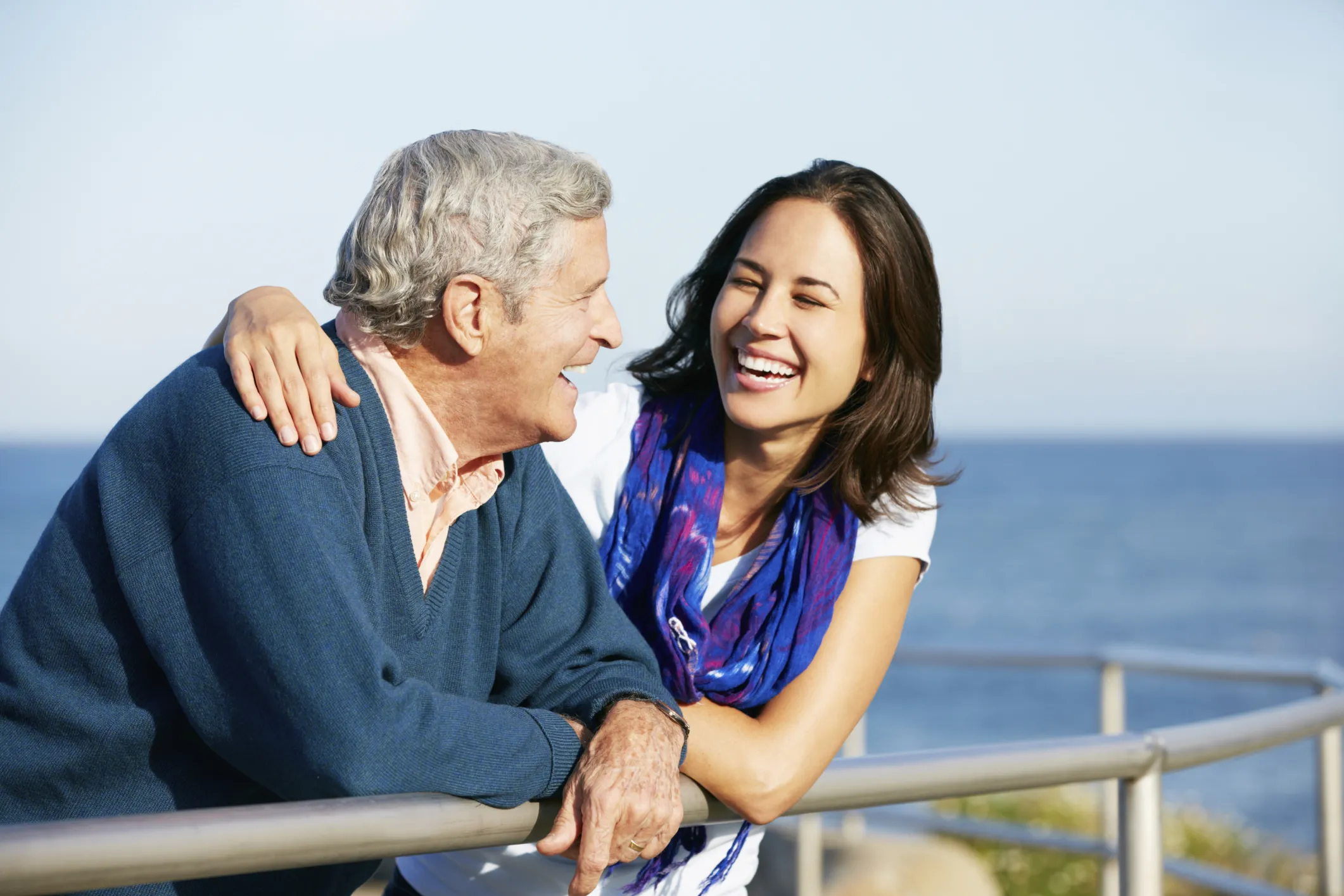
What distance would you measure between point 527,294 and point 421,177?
204mm

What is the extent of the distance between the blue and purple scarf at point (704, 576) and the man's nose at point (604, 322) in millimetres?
523

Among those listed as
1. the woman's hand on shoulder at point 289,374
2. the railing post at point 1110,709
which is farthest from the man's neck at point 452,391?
the railing post at point 1110,709

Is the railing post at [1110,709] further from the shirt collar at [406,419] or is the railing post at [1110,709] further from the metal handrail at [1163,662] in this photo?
the shirt collar at [406,419]

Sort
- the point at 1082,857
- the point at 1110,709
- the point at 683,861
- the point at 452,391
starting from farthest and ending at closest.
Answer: the point at 1082,857 → the point at 1110,709 → the point at 683,861 → the point at 452,391

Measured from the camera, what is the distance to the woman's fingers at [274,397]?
144cm

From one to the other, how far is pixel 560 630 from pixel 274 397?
0.57 meters

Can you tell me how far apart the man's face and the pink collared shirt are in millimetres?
110

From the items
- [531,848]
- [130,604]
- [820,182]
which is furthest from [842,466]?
[130,604]

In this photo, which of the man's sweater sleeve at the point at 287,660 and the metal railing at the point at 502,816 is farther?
the man's sweater sleeve at the point at 287,660

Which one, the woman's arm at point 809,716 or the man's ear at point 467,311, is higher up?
the man's ear at point 467,311

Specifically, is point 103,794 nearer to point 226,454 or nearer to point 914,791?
point 226,454

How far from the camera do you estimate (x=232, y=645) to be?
1.35m

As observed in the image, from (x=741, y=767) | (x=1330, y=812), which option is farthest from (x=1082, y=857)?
(x=741, y=767)

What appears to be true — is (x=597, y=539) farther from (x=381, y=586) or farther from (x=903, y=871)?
(x=903, y=871)
